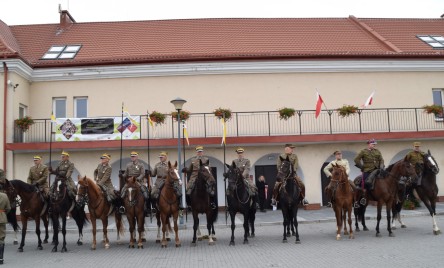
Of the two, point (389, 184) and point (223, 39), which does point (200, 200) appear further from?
point (223, 39)

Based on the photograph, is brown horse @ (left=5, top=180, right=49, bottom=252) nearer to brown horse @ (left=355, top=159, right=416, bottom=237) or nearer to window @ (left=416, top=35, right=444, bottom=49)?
brown horse @ (left=355, top=159, right=416, bottom=237)

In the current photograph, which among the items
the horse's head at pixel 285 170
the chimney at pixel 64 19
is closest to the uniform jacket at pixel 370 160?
the horse's head at pixel 285 170

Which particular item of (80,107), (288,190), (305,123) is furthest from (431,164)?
(80,107)

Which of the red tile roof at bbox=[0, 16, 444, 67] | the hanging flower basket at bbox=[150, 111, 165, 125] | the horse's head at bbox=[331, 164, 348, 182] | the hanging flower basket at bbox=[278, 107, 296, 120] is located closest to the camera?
the horse's head at bbox=[331, 164, 348, 182]

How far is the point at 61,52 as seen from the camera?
25.3 m

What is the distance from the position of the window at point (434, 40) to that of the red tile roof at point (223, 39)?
1.50 feet

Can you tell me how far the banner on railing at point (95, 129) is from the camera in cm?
2158

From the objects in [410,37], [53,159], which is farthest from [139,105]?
[410,37]

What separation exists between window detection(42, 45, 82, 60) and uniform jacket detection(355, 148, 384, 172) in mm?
16706

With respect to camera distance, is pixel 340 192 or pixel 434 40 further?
pixel 434 40

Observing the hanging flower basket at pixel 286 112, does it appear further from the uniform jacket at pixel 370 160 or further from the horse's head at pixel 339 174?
the horse's head at pixel 339 174

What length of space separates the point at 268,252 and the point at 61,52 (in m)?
18.7

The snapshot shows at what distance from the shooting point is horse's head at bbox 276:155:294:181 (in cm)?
1297

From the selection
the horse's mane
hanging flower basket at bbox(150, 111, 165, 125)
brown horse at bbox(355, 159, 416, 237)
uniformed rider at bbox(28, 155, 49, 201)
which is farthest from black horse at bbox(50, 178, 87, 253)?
brown horse at bbox(355, 159, 416, 237)
